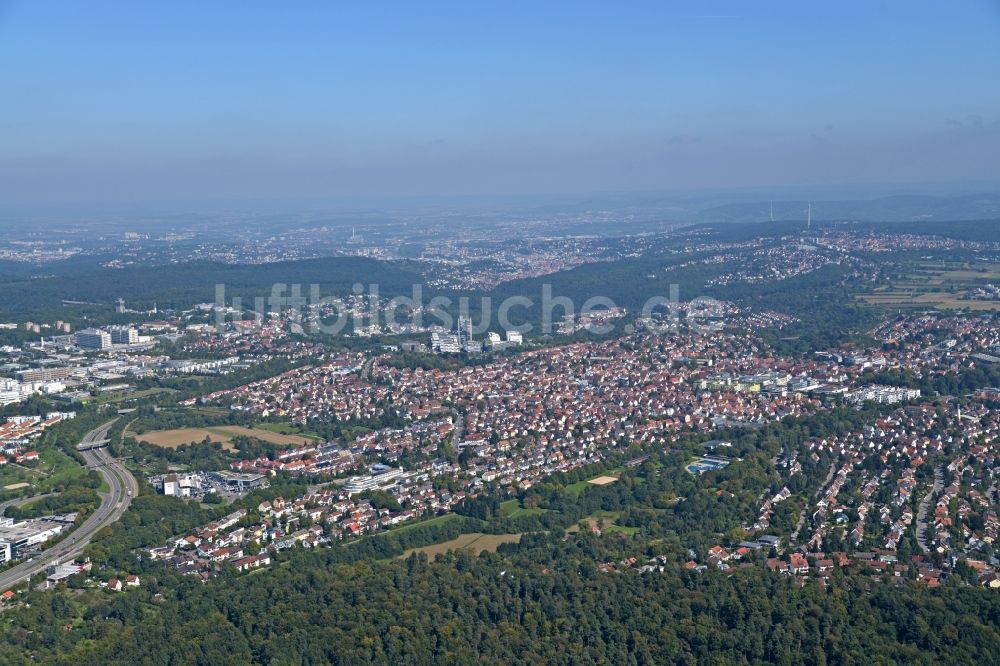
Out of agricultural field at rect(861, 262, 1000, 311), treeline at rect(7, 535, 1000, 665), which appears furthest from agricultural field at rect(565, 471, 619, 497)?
agricultural field at rect(861, 262, 1000, 311)

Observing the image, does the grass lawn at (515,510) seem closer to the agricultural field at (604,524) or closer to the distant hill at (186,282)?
the agricultural field at (604,524)

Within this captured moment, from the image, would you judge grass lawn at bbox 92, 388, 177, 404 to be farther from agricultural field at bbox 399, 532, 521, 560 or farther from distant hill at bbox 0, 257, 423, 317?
distant hill at bbox 0, 257, 423, 317

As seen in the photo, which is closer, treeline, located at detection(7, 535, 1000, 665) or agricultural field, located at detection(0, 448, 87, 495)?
treeline, located at detection(7, 535, 1000, 665)

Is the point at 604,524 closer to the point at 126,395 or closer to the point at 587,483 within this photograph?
the point at 587,483

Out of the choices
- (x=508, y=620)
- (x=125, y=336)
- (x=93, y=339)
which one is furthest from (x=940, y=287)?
(x=508, y=620)

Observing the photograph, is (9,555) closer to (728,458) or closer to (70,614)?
(70,614)

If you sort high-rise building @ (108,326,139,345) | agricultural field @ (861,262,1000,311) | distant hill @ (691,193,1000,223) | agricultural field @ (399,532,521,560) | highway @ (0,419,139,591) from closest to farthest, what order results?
highway @ (0,419,139,591)
agricultural field @ (399,532,521,560)
high-rise building @ (108,326,139,345)
agricultural field @ (861,262,1000,311)
distant hill @ (691,193,1000,223)

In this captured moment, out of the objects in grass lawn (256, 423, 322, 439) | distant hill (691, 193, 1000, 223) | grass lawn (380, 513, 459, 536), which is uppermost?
distant hill (691, 193, 1000, 223)
